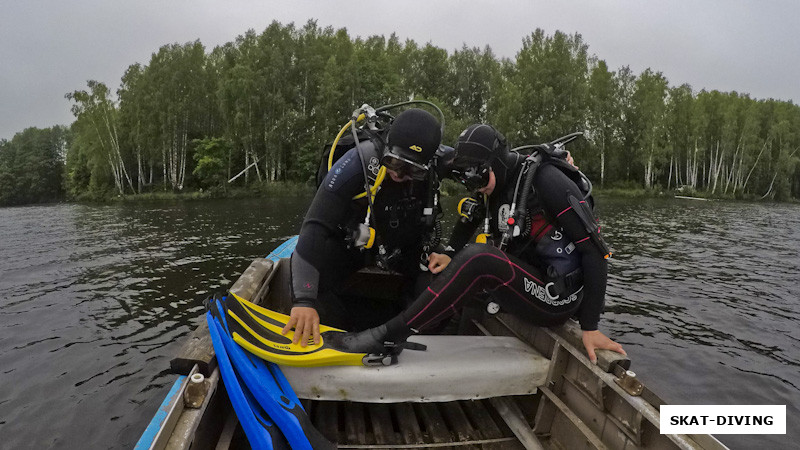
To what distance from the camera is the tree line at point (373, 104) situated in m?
39.6

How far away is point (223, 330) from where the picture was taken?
320cm

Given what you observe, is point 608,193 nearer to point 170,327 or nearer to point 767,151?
point 767,151

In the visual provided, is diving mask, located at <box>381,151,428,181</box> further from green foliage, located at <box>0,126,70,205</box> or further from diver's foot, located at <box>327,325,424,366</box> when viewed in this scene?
green foliage, located at <box>0,126,70,205</box>

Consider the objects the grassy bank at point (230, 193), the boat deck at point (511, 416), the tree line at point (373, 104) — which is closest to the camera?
the boat deck at point (511, 416)

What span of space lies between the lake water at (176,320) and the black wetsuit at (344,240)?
2308 millimetres

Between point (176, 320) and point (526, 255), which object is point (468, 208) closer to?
point (526, 255)

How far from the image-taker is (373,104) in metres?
45.4

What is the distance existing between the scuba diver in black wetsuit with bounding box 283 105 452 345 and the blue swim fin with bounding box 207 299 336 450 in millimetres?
320

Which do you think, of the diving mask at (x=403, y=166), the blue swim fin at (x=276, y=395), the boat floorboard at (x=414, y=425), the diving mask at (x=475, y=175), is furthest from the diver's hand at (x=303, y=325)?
the diving mask at (x=475, y=175)

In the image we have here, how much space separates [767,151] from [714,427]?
6173 centimetres

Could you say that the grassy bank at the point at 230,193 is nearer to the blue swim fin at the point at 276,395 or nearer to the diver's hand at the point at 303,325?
the diver's hand at the point at 303,325

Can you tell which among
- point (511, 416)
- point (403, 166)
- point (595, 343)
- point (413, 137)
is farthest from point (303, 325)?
point (595, 343)

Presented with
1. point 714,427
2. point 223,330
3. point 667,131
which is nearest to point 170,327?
point 223,330

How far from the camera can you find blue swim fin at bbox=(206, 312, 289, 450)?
8.78ft
